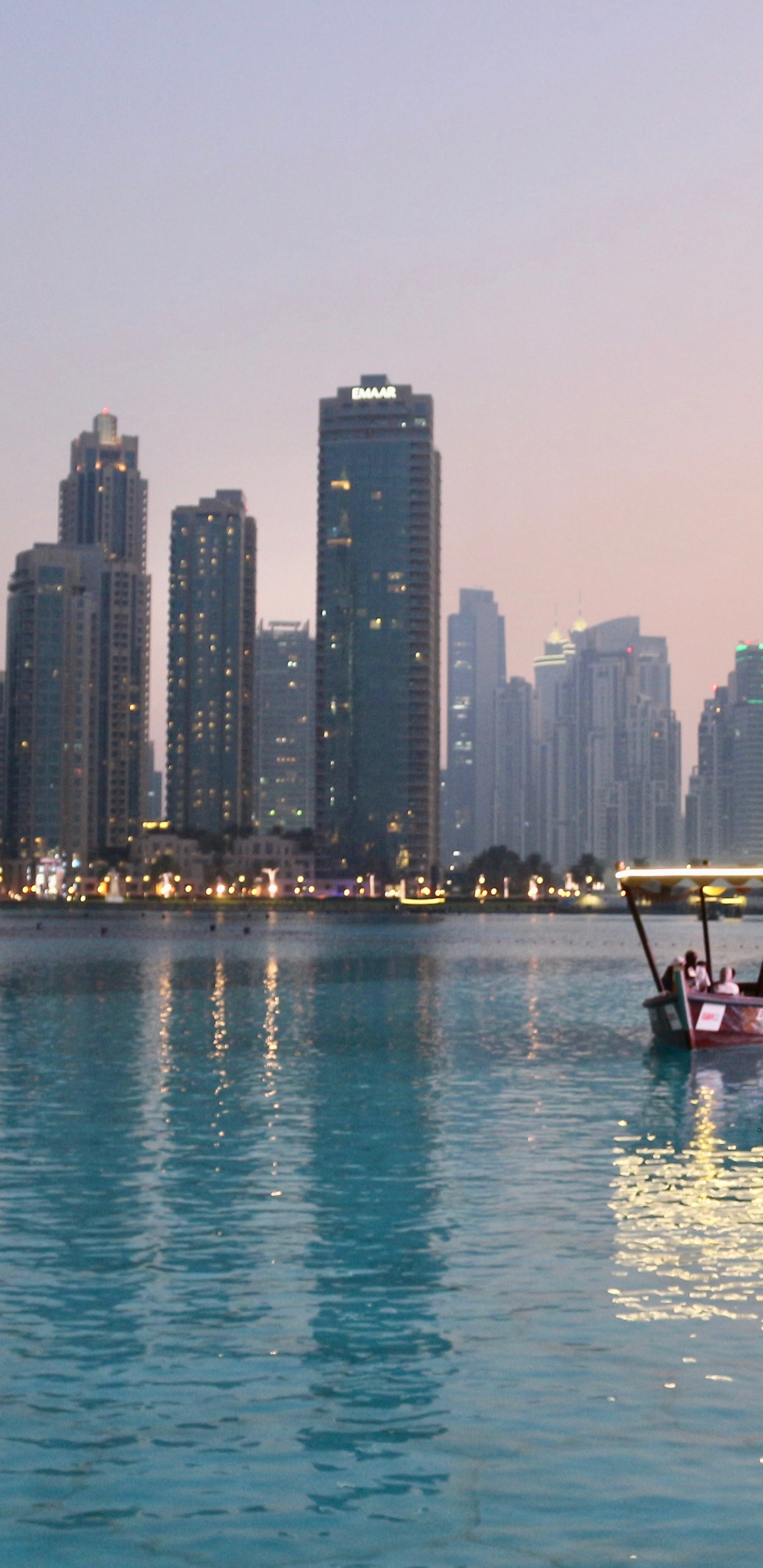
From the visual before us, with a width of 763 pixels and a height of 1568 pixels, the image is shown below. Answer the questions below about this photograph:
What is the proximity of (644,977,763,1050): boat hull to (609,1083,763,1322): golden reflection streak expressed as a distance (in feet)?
50.7

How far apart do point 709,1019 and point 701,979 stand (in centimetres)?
146

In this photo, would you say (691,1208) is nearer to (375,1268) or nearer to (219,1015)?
(375,1268)

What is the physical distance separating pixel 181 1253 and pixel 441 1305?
13.5ft

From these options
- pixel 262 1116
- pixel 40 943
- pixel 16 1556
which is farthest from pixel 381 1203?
pixel 40 943

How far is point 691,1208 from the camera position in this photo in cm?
2398

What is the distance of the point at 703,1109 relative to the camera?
36.2 m

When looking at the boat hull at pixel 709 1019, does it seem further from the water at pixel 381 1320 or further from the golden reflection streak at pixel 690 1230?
the golden reflection streak at pixel 690 1230

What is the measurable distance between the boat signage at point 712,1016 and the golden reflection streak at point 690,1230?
15.6 metres

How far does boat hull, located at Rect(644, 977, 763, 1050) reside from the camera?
46.8 m

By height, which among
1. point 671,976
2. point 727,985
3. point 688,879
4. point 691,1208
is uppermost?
point 688,879

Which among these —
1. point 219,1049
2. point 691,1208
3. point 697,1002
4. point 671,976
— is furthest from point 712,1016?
point 691,1208

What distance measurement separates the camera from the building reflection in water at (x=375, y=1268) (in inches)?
541

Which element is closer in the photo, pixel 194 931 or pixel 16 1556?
pixel 16 1556

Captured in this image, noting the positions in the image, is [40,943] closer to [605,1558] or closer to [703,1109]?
[703,1109]
